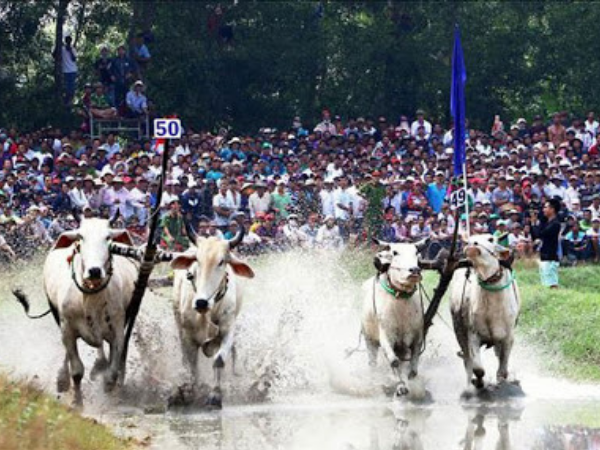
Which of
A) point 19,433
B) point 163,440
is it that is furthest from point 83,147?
point 19,433

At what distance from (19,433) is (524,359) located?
31.1 ft

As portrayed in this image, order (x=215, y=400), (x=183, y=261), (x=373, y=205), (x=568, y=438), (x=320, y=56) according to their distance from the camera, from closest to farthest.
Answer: (x=568, y=438)
(x=215, y=400)
(x=183, y=261)
(x=373, y=205)
(x=320, y=56)

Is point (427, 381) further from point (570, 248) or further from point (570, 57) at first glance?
point (570, 57)

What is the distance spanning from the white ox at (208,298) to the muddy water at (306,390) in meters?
0.44

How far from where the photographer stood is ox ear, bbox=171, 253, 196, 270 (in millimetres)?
18234

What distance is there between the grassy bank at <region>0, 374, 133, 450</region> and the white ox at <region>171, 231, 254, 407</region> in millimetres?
2690

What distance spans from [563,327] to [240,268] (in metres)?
5.56

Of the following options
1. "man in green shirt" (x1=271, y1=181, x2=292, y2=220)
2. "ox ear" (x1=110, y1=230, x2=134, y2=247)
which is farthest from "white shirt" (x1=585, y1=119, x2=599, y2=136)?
"ox ear" (x1=110, y1=230, x2=134, y2=247)

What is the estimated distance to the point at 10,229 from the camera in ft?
92.9

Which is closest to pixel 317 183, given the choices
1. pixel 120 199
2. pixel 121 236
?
pixel 120 199

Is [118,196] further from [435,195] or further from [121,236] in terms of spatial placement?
[121,236]

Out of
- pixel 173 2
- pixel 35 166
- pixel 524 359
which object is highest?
pixel 173 2

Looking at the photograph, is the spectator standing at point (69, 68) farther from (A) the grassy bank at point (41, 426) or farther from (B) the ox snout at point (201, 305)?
(A) the grassy bank at point (41, 426)

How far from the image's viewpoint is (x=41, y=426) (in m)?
13.4
